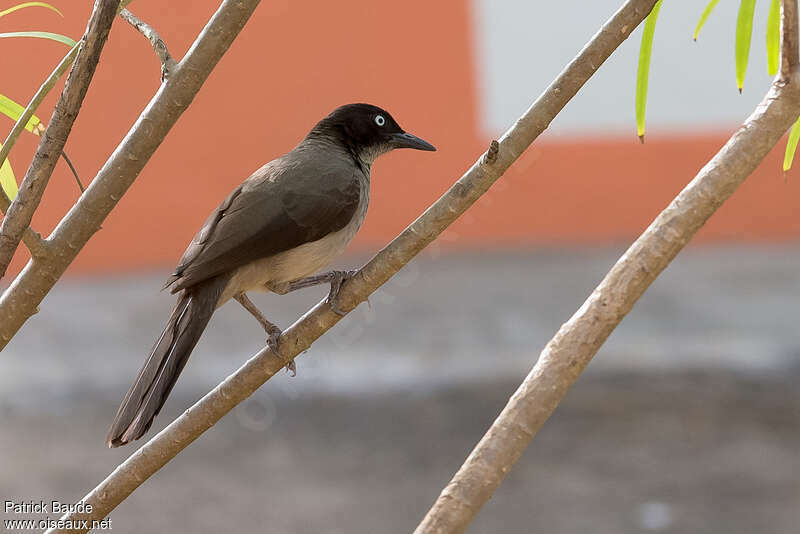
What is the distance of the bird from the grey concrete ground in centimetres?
254

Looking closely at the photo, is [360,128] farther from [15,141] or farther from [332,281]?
[15,141]

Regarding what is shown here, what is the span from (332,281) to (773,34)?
1.08 metres

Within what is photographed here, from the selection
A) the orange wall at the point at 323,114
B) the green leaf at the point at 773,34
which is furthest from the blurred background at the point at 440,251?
the green leaf at the point at 773,34

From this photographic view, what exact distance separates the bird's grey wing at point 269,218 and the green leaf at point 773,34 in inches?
43.3

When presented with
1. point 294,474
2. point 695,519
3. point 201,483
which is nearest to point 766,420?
point 695,519

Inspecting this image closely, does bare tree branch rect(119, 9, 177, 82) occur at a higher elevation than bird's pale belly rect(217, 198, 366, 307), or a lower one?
higher

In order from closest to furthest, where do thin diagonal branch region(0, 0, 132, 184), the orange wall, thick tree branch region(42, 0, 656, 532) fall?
thin diagonal branch region(0, 0, 132, 184), thick tree branch region(42, 0, 656, 532), the orange wall

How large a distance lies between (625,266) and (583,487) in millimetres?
3845

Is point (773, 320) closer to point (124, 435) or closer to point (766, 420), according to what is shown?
point (766, 420)

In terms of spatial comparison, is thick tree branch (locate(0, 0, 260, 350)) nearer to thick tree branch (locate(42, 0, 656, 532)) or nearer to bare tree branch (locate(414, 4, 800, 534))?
thick tree branch (locate(42, 0, 656, 532))

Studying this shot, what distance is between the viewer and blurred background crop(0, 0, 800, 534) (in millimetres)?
6062

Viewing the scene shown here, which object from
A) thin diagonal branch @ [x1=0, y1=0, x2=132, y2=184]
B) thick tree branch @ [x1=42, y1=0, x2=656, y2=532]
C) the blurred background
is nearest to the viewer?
thin diagonal branch @ [x1=0, y1=0, x2=132, y2=184]

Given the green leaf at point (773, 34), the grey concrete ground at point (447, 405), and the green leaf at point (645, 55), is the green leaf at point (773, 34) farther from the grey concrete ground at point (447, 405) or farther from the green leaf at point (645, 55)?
the grey concrete ground at point (447, 405)

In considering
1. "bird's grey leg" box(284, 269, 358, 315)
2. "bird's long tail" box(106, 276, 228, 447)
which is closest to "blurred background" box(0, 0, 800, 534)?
"bird's grey leg" box(284, 269, 358, 315)
